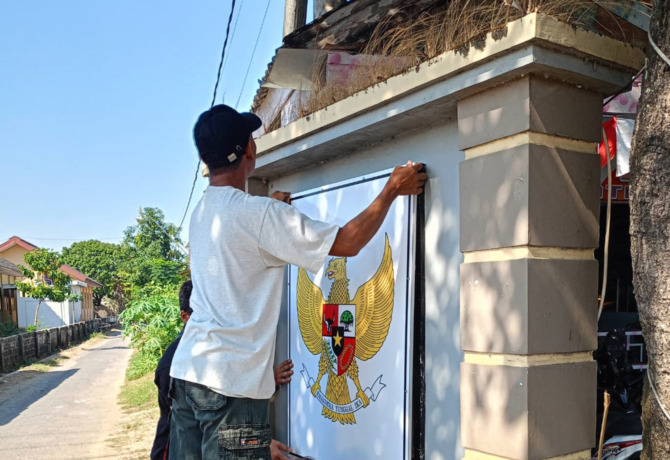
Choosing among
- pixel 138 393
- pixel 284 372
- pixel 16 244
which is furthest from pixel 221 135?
pixel 16 244

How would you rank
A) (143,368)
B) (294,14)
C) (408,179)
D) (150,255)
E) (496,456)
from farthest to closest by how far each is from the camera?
(150,255) → (143,368) → (294,14) → (408,179) → (496,456)

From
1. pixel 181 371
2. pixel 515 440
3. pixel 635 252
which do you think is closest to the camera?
pixel 635 252

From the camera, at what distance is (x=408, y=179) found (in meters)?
2.43

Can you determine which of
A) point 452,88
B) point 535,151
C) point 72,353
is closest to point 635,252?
point 535,151

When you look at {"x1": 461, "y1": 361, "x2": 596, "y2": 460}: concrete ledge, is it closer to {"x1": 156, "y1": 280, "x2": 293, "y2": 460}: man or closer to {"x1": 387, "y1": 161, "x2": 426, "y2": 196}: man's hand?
{"x1": 387, "y1": 161, "x2": 426, "y2": 196}: man's hand

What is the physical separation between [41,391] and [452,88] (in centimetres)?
1605

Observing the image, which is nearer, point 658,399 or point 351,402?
point 658,399

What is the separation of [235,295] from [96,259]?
7653 centimetres

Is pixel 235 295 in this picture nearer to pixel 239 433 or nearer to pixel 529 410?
pixel 239 433

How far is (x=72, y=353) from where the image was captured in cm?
2559

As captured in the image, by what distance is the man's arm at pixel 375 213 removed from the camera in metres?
2.17

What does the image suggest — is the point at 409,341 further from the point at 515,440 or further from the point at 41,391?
the point at 41,391

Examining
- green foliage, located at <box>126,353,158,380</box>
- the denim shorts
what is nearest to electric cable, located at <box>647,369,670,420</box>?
the denim shorts

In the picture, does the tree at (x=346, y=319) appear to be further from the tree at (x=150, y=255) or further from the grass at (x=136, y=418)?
the tree at (x=150, y=255)
